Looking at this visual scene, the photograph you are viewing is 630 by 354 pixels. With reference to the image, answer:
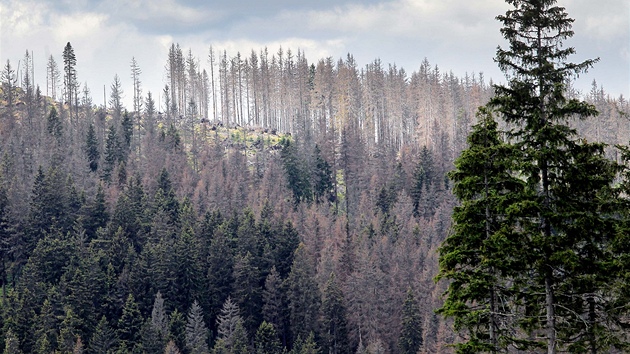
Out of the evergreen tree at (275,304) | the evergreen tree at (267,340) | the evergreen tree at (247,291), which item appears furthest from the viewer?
the evergreen tree at (275,304)

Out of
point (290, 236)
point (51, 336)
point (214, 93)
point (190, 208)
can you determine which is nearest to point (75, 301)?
point (51, 336)

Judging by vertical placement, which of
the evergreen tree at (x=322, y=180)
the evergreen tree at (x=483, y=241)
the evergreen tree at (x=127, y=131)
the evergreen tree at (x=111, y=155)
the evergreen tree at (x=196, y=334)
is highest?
the evergreen tree at (x=127, y=131)

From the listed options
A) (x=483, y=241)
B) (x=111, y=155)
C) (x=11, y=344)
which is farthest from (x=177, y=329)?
(x=483, y=241)

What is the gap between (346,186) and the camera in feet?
344

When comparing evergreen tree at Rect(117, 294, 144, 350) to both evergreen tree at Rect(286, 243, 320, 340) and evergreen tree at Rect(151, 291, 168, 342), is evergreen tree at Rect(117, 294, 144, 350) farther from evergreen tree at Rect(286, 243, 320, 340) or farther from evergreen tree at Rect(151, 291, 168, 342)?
evergreen tree at Rect(286, 243, 320, 340)

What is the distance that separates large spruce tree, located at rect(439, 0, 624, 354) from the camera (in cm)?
1809

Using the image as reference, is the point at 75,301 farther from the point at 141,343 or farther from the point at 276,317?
the point at 276,317

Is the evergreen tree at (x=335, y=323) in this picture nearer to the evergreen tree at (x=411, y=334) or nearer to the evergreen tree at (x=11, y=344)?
the evergreen tree at (x=411, y=334)

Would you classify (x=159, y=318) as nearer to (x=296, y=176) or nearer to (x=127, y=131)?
(x=296, y=176)

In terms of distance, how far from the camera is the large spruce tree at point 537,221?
18.1 metres

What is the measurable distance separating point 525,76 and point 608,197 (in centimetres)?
451

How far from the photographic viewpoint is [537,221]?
742 inches

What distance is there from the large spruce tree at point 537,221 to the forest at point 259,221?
0.12 metres

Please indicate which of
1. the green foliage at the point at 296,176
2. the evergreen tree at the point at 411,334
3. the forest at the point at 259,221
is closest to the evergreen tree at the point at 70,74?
the forest at the point at 259,221
